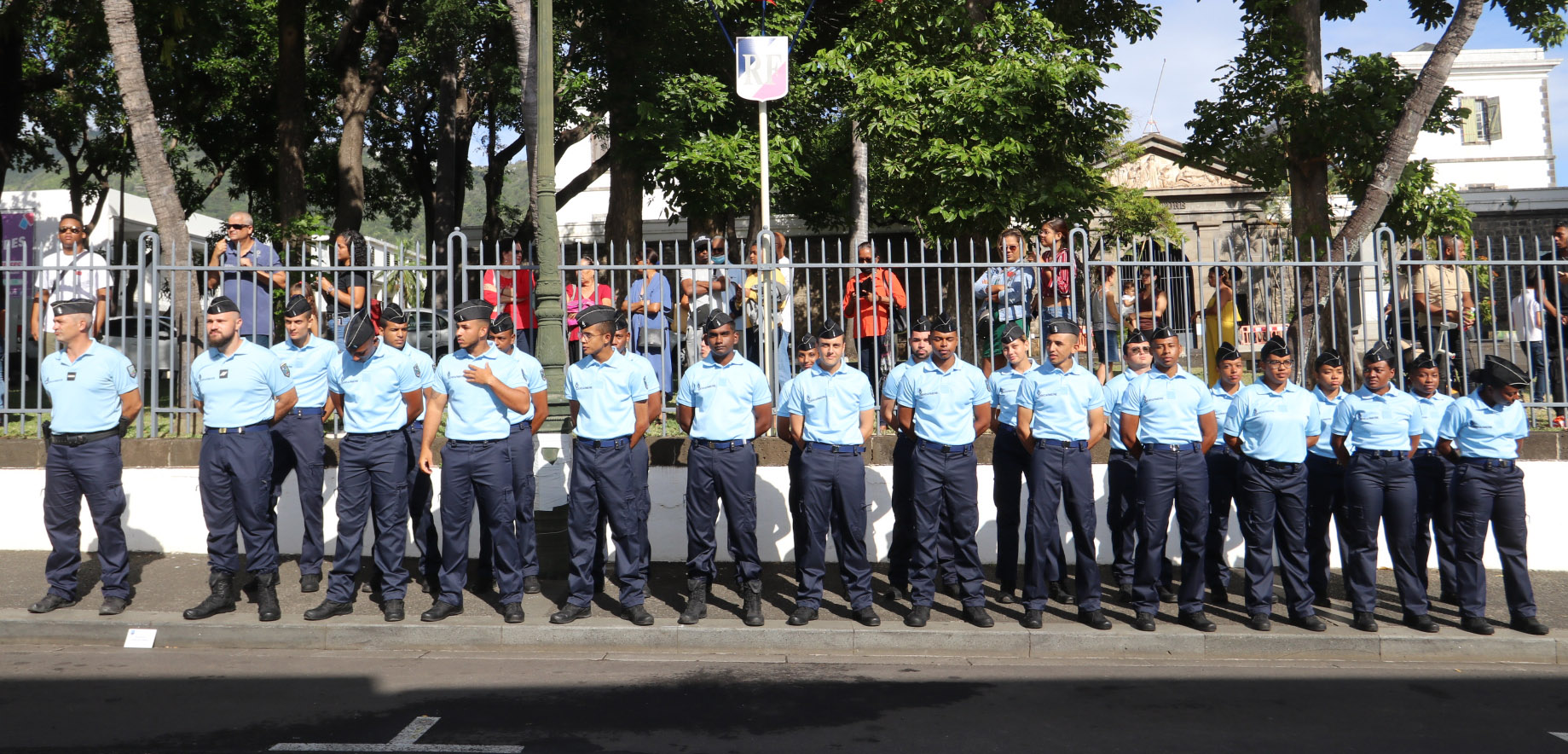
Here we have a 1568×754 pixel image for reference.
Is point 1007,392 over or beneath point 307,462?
over

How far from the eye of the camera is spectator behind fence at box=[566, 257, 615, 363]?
30.8ft

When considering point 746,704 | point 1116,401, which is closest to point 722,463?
point 746,704

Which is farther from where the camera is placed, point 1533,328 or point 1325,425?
point 1533,328

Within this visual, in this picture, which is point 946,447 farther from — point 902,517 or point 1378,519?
point 1378,519

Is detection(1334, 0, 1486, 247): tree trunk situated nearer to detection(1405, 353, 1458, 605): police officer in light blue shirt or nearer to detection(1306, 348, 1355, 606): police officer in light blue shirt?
detection(1405, 353, 1458, 605): police officer in light blue shirt

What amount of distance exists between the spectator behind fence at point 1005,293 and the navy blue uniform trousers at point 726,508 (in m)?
2.40

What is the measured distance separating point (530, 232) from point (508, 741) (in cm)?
1826

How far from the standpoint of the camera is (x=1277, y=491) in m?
7.54

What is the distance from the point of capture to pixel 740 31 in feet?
56.0

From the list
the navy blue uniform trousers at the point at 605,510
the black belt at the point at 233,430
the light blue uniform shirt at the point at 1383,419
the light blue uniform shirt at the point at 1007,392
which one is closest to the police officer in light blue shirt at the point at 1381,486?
the light blue uniform shirt at the point at 1383,419

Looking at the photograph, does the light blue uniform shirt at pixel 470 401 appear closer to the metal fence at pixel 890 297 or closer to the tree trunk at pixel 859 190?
the metal fence at pixel 890 297

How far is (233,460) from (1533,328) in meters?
10.1

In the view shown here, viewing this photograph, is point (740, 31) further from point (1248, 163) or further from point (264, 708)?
point (264, 708)

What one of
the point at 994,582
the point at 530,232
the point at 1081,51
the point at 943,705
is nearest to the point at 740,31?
the point at 1081,51
